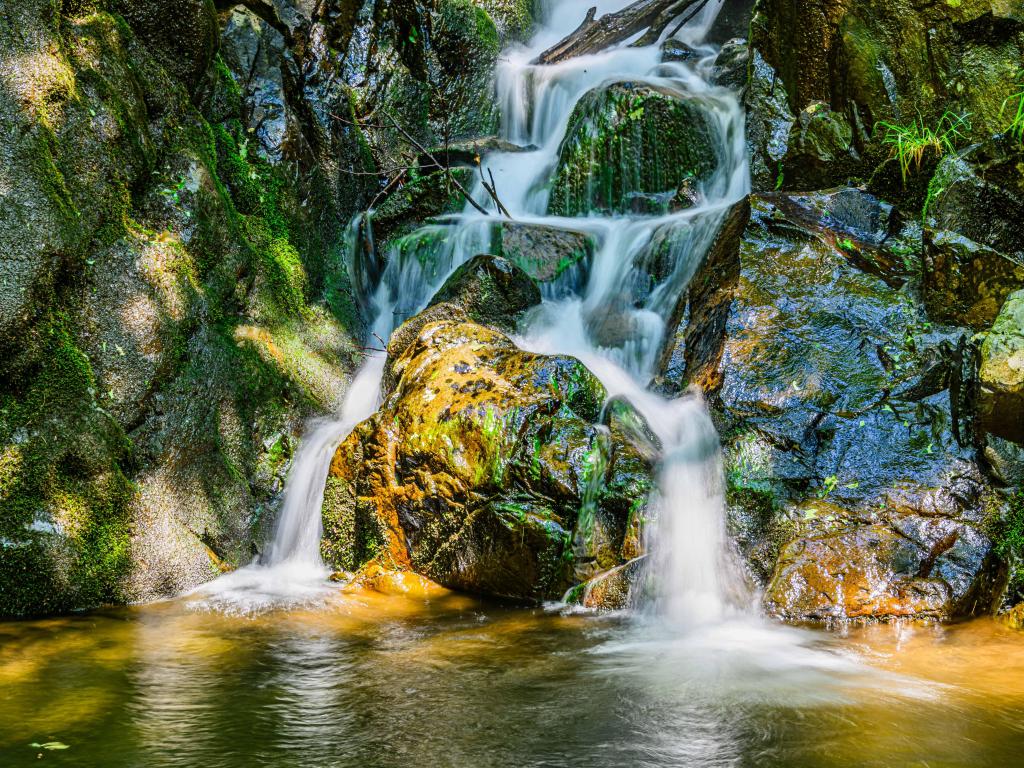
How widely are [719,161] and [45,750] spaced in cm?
788

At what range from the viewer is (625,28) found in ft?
38.0

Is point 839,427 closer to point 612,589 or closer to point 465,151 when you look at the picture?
point 612,589

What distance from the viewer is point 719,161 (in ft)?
27.2

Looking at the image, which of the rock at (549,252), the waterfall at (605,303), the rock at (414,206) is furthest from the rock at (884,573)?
the rock at (414,206)

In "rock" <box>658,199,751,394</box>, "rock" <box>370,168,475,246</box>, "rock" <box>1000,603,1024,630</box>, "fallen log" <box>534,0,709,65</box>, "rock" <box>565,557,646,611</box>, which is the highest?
"fallen log" <box>534,0,709,65</box>

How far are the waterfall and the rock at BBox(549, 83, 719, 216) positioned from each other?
0.18 metres

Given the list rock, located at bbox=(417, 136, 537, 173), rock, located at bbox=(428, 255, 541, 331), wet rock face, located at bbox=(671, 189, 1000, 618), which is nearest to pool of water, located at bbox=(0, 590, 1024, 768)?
wet rock face, located at bbox=(671, 189, 1000, 618)

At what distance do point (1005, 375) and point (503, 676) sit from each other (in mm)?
3196

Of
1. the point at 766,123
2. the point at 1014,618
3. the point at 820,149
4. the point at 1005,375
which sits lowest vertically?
the point at 1014,618

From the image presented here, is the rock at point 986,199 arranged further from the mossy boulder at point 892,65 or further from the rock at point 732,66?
the rock at point 732,66

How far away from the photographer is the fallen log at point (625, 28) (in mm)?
11328

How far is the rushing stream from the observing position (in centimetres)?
269

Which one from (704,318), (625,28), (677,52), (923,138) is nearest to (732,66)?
(677,52)

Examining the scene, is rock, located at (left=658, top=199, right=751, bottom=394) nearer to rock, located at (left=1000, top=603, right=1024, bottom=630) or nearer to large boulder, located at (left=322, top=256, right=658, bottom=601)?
large boulder, located at (left=322, top=256, right=658, bottom=601)
